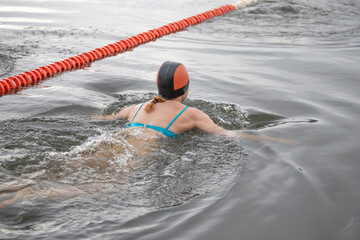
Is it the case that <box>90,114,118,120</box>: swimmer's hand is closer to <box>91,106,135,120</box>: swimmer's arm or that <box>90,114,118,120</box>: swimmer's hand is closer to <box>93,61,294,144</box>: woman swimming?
<box>91,106,135,120</box>: swimmer's arm

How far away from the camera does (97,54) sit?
8.54 metres

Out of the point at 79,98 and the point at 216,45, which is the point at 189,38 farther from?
the point at 79,98

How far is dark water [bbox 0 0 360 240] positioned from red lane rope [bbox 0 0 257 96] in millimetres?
276

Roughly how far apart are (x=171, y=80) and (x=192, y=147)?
77 cm

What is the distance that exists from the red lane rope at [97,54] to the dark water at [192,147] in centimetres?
28

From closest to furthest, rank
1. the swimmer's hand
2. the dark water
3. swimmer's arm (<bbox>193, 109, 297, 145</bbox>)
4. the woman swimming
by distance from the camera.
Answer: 1. the dark water
2. the woman swimming
3. swimmer's arm (<bbox>193, 109, 297, 145</bbox>)
4. the swimmer's hand

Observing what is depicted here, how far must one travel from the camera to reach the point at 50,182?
3.92 meters

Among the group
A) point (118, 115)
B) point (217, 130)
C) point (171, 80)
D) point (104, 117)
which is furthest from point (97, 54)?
point (217, 130)

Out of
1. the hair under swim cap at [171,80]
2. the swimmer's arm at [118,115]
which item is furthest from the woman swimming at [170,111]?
the swimmer's arm at [118,115]

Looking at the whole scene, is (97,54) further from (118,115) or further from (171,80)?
(171,80)

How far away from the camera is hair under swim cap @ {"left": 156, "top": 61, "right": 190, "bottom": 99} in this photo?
187 inches

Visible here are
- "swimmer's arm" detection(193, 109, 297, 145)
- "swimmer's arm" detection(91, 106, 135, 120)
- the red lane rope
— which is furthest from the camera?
the red lane rope

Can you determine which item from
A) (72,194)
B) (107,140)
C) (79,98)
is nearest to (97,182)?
(72,194)

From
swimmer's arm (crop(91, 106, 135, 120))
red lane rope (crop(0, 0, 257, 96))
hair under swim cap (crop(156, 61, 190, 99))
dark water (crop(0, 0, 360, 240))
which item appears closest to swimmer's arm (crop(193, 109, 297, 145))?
dark water (crop(0, 0, 360, 240))
